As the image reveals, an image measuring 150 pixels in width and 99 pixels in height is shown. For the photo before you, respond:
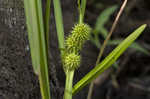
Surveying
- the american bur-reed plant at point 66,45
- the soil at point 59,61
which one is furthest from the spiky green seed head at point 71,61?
the soil at point 59,61

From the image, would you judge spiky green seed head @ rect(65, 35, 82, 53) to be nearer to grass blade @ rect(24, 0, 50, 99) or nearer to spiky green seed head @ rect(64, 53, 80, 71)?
spiky green seed head @ rect(64, 53, 80, 71)

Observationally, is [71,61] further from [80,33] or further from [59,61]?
[59,61]

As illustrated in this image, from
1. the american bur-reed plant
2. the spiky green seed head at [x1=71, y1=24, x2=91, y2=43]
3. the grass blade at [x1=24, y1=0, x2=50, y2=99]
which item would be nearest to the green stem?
the american bur-reed plant

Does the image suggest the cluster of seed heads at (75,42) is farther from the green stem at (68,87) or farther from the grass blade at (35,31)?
the grass blade at (35,31)

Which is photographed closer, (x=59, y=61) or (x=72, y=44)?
(x=72, y=44)

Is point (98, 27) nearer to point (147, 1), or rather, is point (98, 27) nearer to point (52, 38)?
point (52, 38)

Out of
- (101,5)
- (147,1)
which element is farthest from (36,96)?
(147,1)

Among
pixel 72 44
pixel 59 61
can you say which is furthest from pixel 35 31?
pixel 59 61
